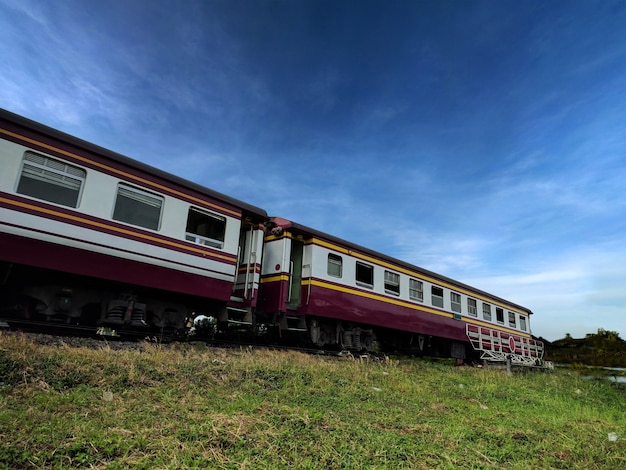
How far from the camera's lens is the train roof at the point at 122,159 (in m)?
6.69

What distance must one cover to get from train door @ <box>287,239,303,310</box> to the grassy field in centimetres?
431

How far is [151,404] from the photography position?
404cm

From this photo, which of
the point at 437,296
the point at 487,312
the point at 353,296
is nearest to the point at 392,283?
the point at 353,296

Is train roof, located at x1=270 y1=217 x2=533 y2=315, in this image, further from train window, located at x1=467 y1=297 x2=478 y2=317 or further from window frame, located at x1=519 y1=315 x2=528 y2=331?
window frame, located at x1=519 y1=315 x2=528 y2=331

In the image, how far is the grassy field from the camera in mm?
3008

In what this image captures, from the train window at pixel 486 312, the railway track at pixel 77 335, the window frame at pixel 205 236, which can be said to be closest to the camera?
the railway track at pixel 77 335

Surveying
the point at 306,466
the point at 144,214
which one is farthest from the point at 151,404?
the point at 144,214

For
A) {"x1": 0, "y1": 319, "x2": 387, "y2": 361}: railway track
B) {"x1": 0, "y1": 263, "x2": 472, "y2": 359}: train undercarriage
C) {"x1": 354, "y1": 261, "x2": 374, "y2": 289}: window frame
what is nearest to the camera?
{"x1": 0, "y1": 319, "x2": 387, "y2": 361}: railway track

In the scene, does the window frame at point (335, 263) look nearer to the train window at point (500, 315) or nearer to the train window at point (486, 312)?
the train window at point (486, 312)

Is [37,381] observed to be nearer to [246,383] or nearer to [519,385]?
[246,383]

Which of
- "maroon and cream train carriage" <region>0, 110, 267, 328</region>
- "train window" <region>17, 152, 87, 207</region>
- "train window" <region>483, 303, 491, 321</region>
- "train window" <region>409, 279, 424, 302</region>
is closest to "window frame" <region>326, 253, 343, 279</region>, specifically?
"maroon and cream train carriage" <region>0, 110, 267, 328</region>

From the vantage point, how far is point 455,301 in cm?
1602

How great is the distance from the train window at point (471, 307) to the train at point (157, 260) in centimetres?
450

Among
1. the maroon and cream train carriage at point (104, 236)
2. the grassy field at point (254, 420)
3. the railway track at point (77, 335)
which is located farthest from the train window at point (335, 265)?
the grassy field at point (254, 420)
